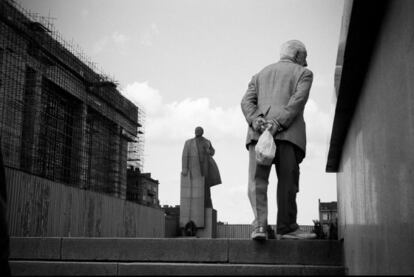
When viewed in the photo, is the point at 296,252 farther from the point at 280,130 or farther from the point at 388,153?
the point at 388,153

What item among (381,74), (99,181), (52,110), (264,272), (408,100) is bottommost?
(264,272)

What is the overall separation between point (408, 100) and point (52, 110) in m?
41.1

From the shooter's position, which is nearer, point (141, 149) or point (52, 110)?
point (52, 110)

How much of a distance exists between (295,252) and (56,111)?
3907 cm

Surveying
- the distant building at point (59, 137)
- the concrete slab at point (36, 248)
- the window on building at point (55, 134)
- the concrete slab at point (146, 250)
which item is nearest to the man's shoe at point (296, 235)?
the concrete slab at point (146, 250)

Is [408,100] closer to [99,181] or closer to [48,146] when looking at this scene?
[48,146]

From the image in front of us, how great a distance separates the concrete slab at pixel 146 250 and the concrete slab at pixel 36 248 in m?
0.10

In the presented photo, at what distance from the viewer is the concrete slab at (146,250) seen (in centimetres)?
555

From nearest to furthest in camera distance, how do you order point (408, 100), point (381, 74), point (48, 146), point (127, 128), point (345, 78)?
point (408, 100), point (381, 74), point (345, 78), point (48, 146), point (127, 128)

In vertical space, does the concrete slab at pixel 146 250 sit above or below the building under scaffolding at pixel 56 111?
below

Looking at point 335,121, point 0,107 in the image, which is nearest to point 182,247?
point 335,121

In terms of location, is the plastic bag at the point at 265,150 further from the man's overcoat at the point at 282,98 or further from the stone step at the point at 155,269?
the stone step at the point at 155,269

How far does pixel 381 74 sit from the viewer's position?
332cm

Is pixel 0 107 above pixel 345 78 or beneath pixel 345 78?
above
